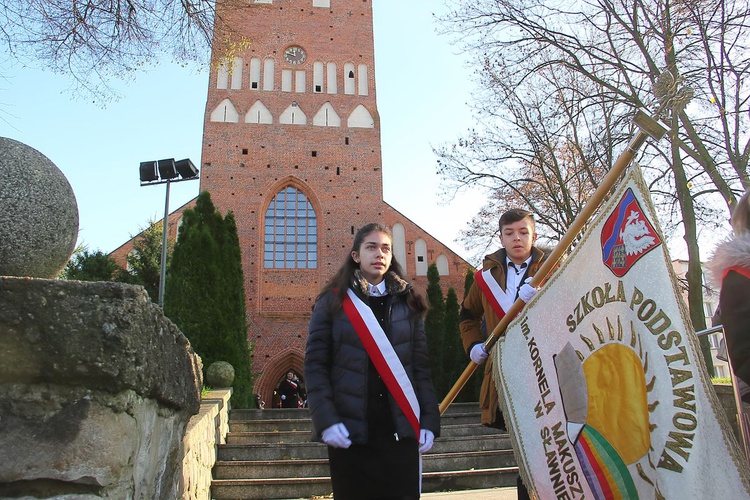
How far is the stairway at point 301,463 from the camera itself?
216 inches

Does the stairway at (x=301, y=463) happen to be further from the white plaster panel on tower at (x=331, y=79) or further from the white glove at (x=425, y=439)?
the white plaster panel on tower at (x=331, y=79)

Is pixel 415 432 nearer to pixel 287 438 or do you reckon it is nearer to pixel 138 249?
pixel 287 438

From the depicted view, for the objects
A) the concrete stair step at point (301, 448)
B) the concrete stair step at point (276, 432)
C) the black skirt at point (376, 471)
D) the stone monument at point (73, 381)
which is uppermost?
the stone monument at point (73, 381)

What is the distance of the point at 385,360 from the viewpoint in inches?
103

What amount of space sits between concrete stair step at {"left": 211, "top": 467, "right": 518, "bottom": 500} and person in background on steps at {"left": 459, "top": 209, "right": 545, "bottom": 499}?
251 cm

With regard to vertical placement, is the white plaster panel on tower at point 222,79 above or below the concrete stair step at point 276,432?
above

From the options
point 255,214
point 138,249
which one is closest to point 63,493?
point 255,214

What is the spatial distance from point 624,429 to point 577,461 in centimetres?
28

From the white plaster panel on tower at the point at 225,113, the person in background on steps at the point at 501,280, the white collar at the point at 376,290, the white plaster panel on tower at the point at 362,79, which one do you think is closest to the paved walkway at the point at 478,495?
the person in background on steps at the point at 501,280

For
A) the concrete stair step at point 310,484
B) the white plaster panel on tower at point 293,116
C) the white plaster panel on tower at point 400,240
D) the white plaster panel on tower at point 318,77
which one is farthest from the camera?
the white plaster panel on tower at point 318,77

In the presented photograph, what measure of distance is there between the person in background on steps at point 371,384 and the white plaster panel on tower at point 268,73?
70.6 feet

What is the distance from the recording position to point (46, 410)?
175cm

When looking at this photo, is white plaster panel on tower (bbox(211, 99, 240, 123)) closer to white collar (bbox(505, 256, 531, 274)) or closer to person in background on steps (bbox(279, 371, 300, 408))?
person in background on steps (bbox(279, 371, 300, 408))

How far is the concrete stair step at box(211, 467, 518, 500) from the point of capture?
5391mm
